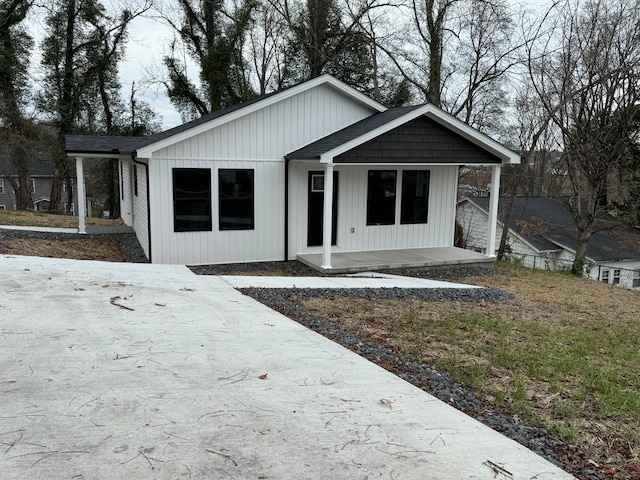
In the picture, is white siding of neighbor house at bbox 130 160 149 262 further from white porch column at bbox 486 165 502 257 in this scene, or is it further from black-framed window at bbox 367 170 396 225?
white porch column at bbox 486 165 502 257

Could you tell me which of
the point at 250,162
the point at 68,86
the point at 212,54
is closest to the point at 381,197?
the point at 250,162

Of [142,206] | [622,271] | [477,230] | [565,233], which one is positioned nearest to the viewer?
[142,206]

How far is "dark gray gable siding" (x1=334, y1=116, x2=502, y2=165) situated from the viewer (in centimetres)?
1028

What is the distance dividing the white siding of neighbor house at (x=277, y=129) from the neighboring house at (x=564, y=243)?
47.6 feet

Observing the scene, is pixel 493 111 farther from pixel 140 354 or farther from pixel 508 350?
pixel 140 354

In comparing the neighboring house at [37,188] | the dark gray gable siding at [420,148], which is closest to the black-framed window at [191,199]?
the dark gray gable siding at [420,148]

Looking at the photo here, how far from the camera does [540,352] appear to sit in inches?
206

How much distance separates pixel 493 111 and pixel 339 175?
45.8 feet

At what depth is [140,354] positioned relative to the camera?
408cm

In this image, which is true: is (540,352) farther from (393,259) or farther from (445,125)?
(445,125)

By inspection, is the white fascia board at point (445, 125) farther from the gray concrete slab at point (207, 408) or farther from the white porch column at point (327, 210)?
the gray concrete slab at point (207, 408)

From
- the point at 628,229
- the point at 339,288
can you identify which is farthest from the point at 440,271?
the point at 628,229

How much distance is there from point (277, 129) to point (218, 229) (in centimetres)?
255

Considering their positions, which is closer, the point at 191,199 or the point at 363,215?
the point at 191,199
